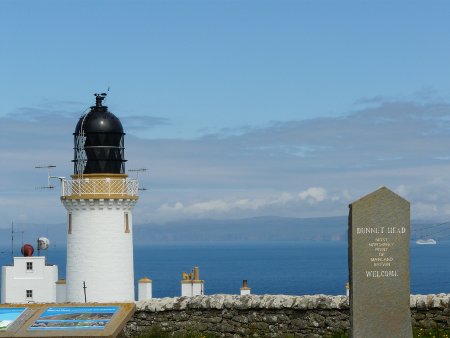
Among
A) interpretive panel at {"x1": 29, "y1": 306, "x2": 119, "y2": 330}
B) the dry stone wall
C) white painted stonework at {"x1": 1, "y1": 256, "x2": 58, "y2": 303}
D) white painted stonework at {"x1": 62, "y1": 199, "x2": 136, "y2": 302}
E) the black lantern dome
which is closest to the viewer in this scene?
interpretive panel at {"x1": 29, "y1": 306, "x2": 119, "y2": 330}

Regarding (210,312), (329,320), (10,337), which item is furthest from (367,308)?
(10,337)

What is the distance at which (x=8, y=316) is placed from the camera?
17438 millimetres

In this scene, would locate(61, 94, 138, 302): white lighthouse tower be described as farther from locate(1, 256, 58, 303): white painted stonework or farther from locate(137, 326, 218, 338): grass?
locate(1, 256, 58, 303): white painted stonework

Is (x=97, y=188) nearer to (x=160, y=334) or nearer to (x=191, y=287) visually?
(x=191, y=287)

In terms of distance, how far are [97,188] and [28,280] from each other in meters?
13.1

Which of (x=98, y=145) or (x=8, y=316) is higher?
(x=98, y=145)

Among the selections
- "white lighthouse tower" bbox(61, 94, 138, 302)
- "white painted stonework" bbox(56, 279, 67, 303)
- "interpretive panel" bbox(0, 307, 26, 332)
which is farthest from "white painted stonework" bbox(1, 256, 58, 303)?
"interpretive panel" bbox(0, 307, 26, 332)

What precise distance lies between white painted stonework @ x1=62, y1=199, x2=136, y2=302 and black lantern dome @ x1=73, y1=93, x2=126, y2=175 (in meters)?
1.37

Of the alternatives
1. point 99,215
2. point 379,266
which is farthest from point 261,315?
point 99,215

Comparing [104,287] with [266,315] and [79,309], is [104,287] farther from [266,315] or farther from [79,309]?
[79,309]

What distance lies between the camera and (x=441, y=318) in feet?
68.7

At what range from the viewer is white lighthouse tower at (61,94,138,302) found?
32781 mm

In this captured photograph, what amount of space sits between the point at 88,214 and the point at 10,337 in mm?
16604

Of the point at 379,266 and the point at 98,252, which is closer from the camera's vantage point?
the point at 379,266
